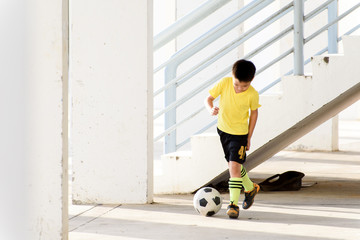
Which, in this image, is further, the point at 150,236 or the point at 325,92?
the point at 325,92

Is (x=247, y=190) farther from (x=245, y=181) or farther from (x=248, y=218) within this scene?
(x=248, y=218)

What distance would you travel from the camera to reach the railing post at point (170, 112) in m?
7.66

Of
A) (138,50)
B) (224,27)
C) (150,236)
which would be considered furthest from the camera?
(224,27)

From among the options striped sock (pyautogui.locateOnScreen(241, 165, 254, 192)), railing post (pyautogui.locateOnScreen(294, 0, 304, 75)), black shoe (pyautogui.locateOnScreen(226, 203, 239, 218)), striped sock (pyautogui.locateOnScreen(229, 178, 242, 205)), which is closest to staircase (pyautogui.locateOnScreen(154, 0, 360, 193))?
railing post (pyautogui.locateOnScreen(294, 0, 304, 75))

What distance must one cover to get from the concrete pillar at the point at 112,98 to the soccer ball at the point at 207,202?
0.83m

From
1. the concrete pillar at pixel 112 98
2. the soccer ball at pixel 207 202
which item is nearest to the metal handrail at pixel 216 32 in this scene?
the concrete pillar at pixel 112 98

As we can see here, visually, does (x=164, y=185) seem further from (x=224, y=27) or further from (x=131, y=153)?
(x=224, y=27)

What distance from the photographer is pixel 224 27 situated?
7.54 meters

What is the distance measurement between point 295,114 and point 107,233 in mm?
2482

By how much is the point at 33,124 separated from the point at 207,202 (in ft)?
6.52

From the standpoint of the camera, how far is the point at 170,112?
7.78 m

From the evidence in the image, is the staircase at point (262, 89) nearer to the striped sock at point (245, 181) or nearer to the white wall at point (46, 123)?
the striped sock at point (245, 181)

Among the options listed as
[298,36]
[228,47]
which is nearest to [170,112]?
[228,47]

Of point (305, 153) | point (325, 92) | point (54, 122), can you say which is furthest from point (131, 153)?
point (305, 153)
